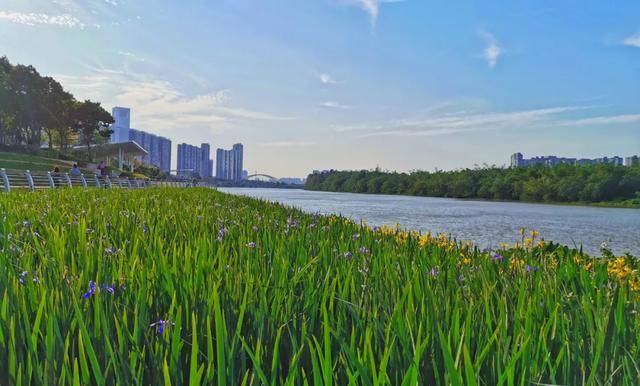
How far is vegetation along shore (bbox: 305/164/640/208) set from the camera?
61.5 m

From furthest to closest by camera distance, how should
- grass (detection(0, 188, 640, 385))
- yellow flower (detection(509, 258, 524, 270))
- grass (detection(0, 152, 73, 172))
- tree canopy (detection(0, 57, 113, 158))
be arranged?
tree canopy (detection(0, 57, 113, 158)), grass (detection(0, 152, 73, 172)), yellow flower (detection(509, 258, 524, 270)), grass (detection(0, 188, 640, 385))

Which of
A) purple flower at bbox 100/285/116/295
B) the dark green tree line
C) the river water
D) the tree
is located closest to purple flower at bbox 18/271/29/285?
purple flower at bbox 100/285/116/295

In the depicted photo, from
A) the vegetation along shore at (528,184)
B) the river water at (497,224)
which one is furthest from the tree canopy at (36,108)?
the vegetation along shore at (528,184)

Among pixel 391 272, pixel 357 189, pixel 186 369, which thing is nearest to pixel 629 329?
pixel 391 272

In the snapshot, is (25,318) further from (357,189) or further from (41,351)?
(357,189)

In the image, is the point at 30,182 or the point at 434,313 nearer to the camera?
the point at 434,313

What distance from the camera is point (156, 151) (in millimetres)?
194375

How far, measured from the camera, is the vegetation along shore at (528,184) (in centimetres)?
6150

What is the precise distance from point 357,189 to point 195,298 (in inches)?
4449

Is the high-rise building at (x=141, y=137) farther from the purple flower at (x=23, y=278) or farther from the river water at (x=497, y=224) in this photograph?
the purple flower at (x=23, y=278)

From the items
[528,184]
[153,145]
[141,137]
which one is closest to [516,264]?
[528,184]

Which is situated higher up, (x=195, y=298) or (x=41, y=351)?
(x=195, y=298)

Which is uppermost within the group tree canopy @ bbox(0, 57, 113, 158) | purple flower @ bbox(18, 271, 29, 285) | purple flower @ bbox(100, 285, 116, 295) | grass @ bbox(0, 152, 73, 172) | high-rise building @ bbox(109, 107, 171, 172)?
high-rise building @ bbox(109, 107, 171, 172)

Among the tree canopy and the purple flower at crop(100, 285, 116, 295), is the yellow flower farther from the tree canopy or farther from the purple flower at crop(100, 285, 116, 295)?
the tree canopy
